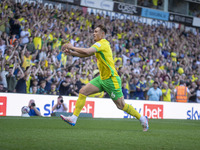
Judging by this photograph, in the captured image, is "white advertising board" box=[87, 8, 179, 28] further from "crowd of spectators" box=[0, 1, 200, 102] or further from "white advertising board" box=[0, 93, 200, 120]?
"white advertising board" box=[0, 93, 200, 120]

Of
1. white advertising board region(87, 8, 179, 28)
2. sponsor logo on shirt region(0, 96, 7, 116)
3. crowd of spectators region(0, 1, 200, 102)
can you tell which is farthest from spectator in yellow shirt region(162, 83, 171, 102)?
white advertising board region(87, 8, 179, 28)

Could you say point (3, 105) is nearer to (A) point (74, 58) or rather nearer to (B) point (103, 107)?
(B) point (103, 107)

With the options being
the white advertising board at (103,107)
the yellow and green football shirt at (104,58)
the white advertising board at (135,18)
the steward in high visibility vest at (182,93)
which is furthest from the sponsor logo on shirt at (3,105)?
the white advertising board at (135,18)

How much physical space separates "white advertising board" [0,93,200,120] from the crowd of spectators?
429 millimetres

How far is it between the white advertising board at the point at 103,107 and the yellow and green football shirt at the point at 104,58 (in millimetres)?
6254

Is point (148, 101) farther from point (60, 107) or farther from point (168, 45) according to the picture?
point (168, 45)

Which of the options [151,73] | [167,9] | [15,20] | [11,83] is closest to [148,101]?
[151,73]

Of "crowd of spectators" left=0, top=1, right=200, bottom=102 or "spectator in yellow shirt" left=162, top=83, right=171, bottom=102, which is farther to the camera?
"spectator in yellow shirt" left=162, top=83, right=171, bottom=102

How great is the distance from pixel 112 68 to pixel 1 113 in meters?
6.53

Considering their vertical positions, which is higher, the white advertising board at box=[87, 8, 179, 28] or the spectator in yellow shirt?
the white advertising board at box=[87, 8, 179, 28]

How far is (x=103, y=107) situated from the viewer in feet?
48.2

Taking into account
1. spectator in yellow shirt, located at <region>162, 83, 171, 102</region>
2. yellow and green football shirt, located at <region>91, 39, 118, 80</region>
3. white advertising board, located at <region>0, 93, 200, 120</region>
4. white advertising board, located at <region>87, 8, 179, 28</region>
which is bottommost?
white advertising board, located at <region>0, 93, 200, 120</region>

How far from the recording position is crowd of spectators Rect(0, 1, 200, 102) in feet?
44.8

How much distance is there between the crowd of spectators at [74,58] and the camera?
538 inches
